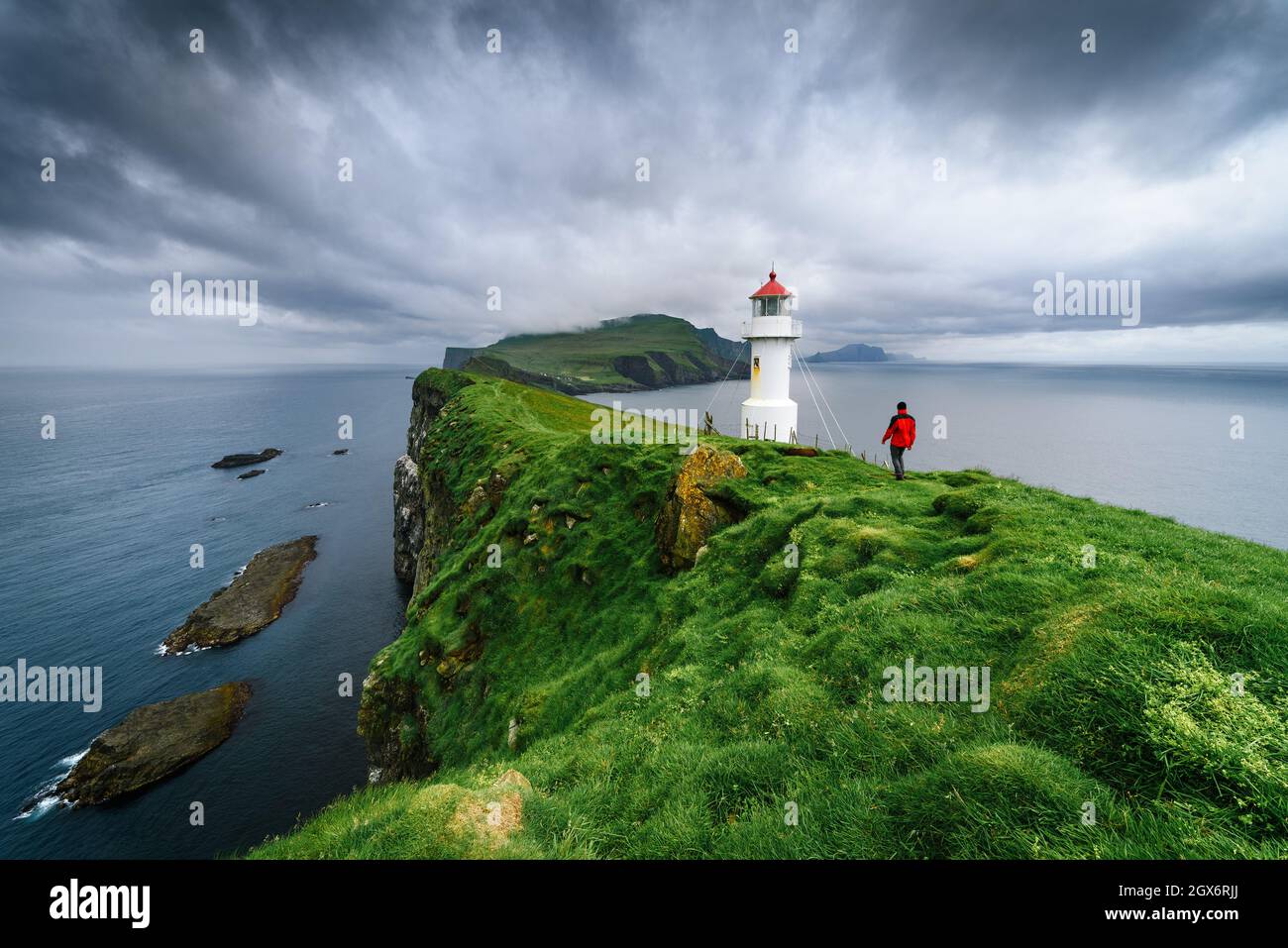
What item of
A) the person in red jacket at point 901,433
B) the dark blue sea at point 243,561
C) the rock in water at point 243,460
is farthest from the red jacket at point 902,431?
the rock in water at point 243,460

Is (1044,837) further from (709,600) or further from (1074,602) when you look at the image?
(709,600)

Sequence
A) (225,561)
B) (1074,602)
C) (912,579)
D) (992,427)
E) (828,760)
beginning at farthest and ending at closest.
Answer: (992,427) < (225,561) < (912,579) < (1074,602) < (828,760)

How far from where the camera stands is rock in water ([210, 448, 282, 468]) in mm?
113625

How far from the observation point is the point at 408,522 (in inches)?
2202

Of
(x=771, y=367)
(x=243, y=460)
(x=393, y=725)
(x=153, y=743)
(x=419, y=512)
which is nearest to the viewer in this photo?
(x=393, y=725)

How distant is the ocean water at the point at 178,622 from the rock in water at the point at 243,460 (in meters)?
4.24


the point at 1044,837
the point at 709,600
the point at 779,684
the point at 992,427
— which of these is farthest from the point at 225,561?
the point at 992,427

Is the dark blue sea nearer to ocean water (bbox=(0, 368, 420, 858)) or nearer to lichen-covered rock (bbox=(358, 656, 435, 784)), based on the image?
ocean water (bbox=(0, 368, 420, 858))

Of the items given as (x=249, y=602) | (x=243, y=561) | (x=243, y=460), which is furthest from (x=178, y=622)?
(x=243, y=460)

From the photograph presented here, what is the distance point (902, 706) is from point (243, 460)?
148502 mm

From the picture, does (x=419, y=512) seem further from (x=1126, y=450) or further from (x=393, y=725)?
(x=1126, y=450)

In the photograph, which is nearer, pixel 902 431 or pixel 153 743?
pixel 902 431
